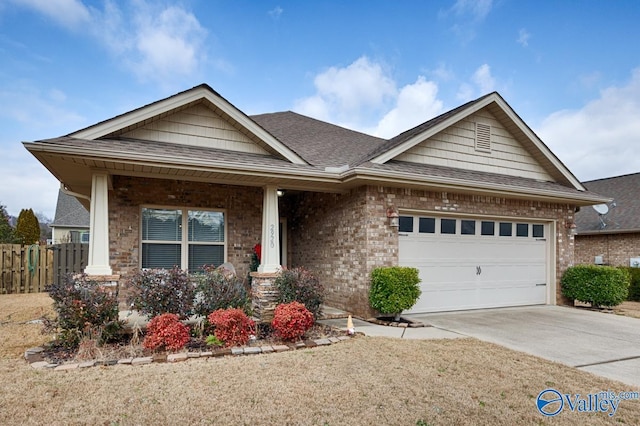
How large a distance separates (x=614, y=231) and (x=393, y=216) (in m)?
12.8

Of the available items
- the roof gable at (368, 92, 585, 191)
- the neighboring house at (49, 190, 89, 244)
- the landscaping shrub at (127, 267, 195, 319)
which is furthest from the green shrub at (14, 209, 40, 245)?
the roof gable at (368, 92, 585, 191)

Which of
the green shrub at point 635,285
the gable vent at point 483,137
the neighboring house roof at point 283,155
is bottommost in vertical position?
the green shrub at point 635,285

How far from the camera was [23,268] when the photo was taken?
13945 mm

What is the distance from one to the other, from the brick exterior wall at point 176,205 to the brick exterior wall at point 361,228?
1602mm

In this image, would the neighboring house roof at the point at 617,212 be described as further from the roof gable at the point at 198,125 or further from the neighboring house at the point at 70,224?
the neighboring house at the point at 70,224

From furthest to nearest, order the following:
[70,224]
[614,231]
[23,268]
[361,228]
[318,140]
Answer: [70,224]
[614,231]
[23,268]
[318,140]
[361,228]

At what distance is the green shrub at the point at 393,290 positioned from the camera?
7.82 metres

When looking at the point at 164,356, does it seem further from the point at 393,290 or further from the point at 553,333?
the point at 553,333

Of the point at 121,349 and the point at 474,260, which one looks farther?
the point at 474,260

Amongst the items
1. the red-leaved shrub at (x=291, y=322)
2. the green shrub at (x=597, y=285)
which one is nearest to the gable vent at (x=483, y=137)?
the green shrub at (x=597, y=285)

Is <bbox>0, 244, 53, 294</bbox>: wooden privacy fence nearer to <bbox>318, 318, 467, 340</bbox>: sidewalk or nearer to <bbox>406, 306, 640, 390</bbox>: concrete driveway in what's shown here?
<bbox>318, 318, 467, 340</bbox>: sidewalk

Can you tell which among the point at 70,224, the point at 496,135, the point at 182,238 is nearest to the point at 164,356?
the point at 182,238

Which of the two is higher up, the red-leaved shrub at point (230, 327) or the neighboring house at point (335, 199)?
the neighboring house at point (335, 199)

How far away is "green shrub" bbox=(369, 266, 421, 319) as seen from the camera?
7.82 metres
